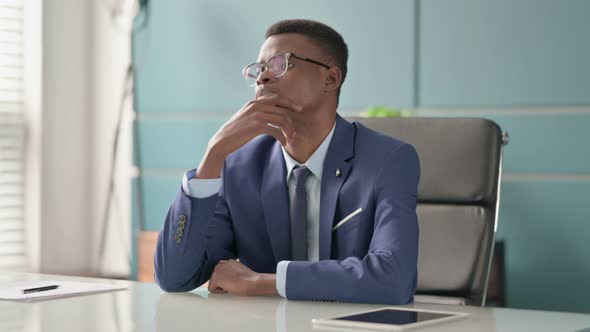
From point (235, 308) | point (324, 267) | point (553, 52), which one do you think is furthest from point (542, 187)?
point (235, 308)

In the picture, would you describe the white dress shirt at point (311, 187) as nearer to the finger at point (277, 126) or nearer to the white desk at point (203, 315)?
the finger at point (277, 126)

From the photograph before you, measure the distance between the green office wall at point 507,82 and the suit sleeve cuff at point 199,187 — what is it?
6.31 ft

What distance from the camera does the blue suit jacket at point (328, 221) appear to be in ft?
6.64

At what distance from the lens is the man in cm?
219

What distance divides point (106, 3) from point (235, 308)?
11.5 feet

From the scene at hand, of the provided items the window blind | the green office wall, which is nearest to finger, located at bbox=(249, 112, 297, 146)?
the green office wall

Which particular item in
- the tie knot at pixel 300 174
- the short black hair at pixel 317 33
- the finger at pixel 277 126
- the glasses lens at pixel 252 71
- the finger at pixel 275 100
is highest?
the short black hair at pixel 317 33

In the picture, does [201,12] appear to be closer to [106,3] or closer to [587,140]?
[106,3]

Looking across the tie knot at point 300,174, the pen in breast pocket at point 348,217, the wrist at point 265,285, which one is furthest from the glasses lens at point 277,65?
the wrist at point 265,285

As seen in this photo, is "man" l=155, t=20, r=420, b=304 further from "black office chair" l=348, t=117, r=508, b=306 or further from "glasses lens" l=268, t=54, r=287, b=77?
"black office chair" l=348, t=117, r=508, b=306

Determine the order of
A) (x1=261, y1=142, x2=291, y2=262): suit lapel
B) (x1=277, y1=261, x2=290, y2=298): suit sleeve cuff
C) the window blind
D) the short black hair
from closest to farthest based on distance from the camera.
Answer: (x1=277, y1=261, x2=290, y2=298): suit sleeve cuff, (x1=261, y1=142, x2=291, y2=262): suit lapel, the short black hair, the window blind

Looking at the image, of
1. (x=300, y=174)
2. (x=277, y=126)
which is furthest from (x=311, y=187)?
(x=277, y=126)

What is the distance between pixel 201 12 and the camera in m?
4.68

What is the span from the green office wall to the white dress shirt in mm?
1620
